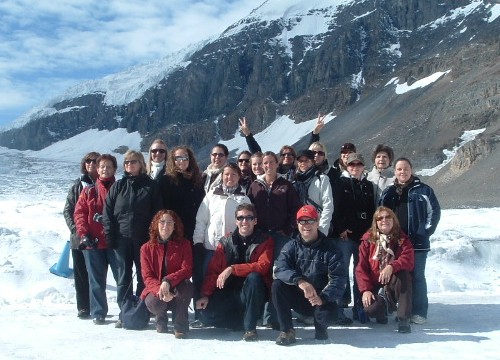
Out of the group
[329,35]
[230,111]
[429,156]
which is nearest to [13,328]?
[429,156]

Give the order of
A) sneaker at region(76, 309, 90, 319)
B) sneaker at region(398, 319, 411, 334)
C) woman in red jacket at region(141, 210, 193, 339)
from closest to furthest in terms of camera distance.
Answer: woman in red jacket at region(141, 210, 193, 339) → sneaker at region(398, 319, 411, 334) → sneaker at region(76, 309, 90, 319)

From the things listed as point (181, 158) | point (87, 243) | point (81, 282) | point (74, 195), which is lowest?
point (81, 282)

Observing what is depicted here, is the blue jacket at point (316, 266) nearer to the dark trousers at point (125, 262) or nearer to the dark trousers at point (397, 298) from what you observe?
the dark trousers at point (397, 298)

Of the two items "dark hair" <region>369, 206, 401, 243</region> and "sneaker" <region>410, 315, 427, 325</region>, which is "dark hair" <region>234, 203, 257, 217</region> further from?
"sneaker" <region>410, 315, 427, 325</region>

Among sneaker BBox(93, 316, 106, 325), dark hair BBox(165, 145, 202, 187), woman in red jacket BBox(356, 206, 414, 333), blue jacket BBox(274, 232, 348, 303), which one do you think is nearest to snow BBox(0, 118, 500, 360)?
sneaker BBox(93, 316, 106, 325)

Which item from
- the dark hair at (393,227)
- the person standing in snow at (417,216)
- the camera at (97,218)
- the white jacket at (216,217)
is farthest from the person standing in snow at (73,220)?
the person standing in snow at (417,216)

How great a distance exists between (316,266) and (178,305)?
56.1 inches

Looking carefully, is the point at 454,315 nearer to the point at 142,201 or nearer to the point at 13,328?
the point at 142,201

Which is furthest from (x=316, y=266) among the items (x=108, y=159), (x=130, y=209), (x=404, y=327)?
(x=108, y=159)

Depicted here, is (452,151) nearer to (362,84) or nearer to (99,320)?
(99,320)

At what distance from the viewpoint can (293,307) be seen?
5496 mm

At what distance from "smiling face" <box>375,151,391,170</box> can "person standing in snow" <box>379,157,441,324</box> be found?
236 mm

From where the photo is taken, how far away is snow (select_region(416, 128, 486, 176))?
59.7 meters

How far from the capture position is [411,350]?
16.8 ft
